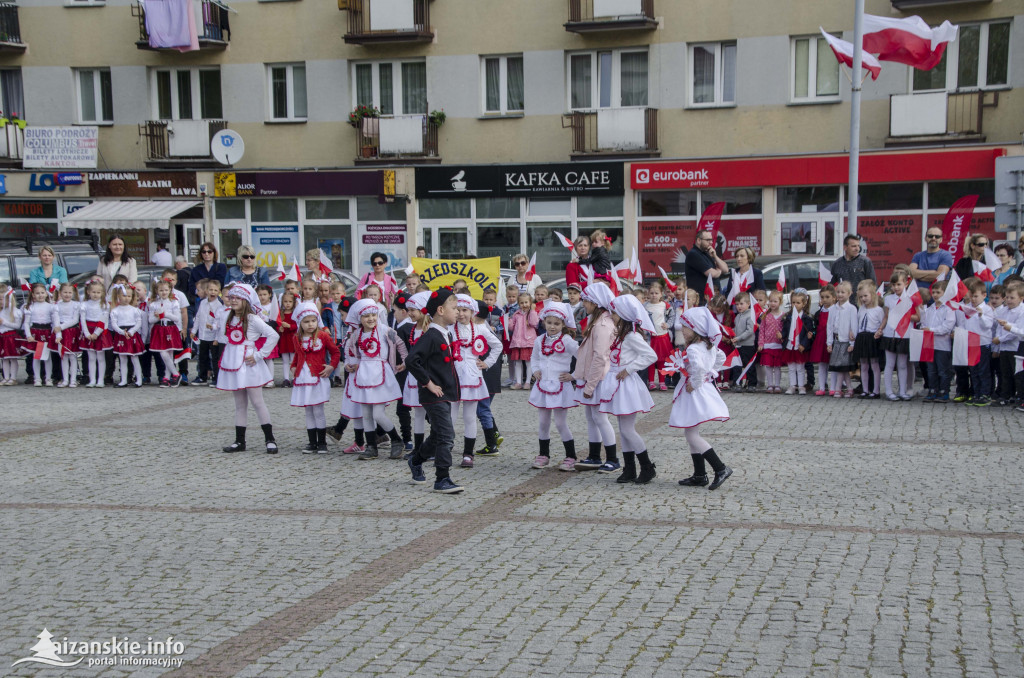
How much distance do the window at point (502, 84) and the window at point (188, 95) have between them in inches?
306

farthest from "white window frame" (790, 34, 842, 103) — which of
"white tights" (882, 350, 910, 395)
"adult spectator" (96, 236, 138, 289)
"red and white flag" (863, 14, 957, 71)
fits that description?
"adult spectator" (96, 236, 138, 289)

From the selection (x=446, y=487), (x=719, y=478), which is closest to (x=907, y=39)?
(x=719, y=478)

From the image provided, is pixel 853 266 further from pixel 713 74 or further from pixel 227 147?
pixel 227 147

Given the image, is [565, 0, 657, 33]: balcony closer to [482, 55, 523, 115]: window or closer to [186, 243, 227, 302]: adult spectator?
[482, 55, 523, 115]: window

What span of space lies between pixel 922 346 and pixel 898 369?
0.60 m

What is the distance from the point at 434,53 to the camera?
29328 mm

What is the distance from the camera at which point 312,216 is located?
30.7m

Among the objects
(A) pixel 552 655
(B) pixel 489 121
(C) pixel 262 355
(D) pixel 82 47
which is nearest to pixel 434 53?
(B) pixel 489 121

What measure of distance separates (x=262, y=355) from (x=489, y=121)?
1913cm

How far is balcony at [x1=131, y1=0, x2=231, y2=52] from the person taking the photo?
30109mm

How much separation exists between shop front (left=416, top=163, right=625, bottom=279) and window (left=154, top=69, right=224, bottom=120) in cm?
670

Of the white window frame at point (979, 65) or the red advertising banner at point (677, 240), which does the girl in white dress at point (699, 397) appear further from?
the white window frame at point (979, 65)

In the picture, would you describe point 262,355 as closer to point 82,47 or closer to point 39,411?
point 39,411

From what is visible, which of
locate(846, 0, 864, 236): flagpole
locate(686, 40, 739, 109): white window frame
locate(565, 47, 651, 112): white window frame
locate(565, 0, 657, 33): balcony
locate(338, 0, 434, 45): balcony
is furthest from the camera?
locate(338, 0, 434, 45): balcony
